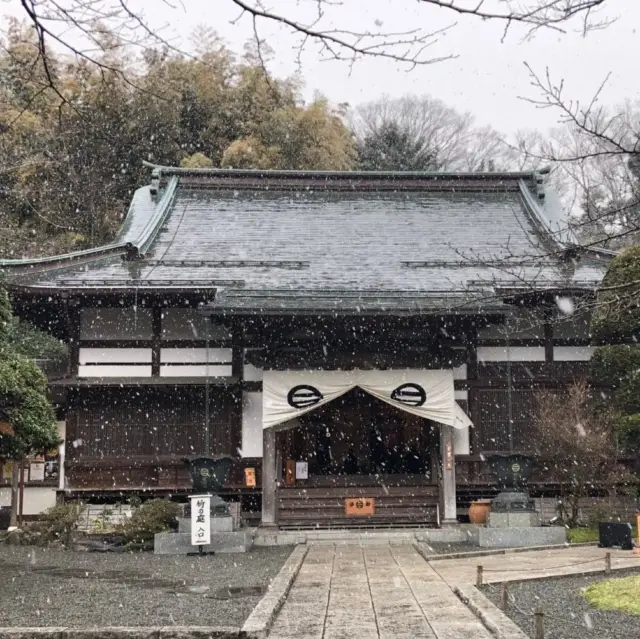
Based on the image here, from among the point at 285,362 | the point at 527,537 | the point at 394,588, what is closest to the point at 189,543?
the point at 285,362

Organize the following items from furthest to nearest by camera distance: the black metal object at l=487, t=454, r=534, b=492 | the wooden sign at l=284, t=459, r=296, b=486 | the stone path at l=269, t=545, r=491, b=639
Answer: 1. the wooden sign at l=284, t=459, r=296, b=486
2. the black metal object at l=487, t=454, r=534, b=492
3. the stone path at l=269, t=545, r=491, b=639

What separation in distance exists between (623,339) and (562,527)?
136 inches

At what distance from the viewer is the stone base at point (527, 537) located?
11.6 meters

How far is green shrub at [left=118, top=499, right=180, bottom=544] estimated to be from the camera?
12055mm

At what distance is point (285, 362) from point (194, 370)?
191 cm

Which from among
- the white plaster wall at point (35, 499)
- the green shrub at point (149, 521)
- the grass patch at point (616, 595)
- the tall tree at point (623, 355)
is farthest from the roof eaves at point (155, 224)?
the grass patch at point (616, 595)

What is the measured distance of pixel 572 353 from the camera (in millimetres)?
14477

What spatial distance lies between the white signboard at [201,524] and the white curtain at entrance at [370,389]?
8.15 ft

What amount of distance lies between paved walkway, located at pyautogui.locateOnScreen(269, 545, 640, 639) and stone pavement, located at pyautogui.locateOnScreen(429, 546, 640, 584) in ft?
0.04

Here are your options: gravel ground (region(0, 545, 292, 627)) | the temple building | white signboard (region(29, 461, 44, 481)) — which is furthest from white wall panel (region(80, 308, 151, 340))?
gravel ground (region(0, 545, 292, 627))

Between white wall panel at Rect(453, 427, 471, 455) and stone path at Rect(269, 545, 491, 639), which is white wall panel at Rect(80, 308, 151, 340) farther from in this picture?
white wall panel at Rect(453, 427, 471, 455)

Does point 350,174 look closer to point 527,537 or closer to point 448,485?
point 448,485

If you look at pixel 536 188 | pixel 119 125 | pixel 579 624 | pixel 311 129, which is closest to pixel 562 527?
pixel 579 624

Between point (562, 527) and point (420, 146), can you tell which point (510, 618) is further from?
point (420, 146)
